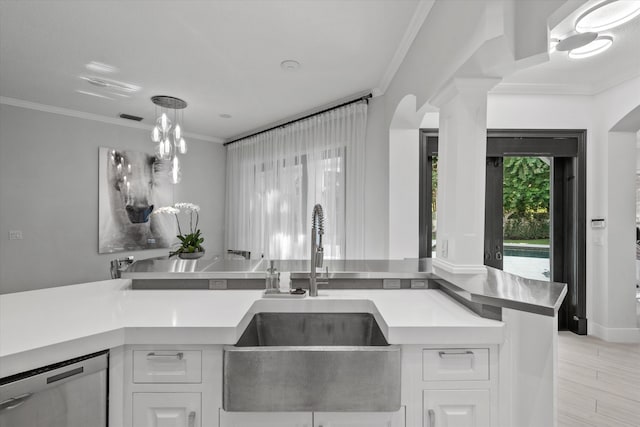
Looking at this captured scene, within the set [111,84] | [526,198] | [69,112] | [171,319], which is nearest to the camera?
[171,319]

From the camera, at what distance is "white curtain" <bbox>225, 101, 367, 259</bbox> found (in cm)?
355

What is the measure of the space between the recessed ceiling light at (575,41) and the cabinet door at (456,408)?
2.60m

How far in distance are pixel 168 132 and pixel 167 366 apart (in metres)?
3.01

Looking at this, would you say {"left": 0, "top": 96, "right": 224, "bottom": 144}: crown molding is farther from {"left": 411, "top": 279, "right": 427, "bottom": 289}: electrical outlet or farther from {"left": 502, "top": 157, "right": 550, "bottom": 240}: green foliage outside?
{"left": 502, "top": 157, "right": 550, "bottom": 240}: green foliage outside

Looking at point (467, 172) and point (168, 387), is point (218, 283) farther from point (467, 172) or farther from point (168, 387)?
point (467, 172)

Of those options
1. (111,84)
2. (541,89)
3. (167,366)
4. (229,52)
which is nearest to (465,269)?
(167,366)

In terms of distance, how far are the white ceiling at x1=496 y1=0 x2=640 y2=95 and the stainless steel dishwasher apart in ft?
10.7

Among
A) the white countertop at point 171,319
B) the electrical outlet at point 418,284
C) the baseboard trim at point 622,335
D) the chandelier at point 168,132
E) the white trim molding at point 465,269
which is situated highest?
the chandelier at point 168,132

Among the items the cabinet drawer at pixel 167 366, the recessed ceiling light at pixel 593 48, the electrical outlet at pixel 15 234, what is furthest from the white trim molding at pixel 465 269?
the electrical outlet at pixel 15 234

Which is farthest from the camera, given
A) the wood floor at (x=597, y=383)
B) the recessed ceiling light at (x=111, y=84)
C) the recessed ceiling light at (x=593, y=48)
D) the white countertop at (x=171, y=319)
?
the recessed ceiling light at (x=111, y=84)

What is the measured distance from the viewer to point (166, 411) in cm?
114

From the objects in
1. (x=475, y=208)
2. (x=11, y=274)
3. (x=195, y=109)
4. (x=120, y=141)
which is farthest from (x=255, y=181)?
(x=475, y=208)

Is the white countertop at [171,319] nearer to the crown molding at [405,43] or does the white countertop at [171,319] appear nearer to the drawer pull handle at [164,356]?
the drawer pull handle at [164,356]

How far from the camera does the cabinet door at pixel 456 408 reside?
3.75ft
